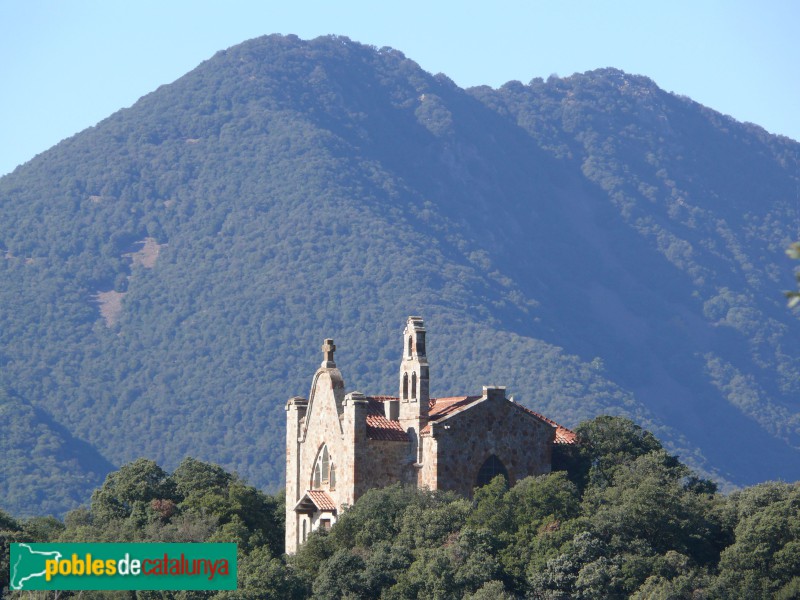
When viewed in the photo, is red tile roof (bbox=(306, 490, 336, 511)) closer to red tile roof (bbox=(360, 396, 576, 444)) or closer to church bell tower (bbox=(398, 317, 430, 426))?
red tile roof (bbox=(360, 396, 576, 444))

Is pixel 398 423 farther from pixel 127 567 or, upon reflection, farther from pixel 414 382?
pixel 127 567

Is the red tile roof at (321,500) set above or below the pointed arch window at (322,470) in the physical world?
below

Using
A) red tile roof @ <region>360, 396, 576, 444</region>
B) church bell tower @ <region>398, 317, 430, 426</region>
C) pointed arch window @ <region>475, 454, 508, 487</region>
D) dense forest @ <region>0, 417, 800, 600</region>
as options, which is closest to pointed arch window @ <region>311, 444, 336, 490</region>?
red tile roof @ <region>360, 396, 576, 444</region>

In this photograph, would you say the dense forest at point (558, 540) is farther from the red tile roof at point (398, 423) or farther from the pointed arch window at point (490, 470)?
the pointed arch window at point (490, 470)

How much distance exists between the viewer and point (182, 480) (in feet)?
264

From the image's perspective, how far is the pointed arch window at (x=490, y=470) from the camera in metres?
72.4

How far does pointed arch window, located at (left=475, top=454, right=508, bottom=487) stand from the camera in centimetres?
7244

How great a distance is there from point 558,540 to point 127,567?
1728 cm

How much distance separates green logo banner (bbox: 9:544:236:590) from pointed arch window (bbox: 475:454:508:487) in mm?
15670

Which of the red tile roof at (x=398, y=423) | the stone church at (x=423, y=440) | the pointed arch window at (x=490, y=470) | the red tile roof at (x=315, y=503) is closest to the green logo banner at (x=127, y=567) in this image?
the stone church at (x=423, y=440)

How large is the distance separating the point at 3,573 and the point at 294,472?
44.4 feet

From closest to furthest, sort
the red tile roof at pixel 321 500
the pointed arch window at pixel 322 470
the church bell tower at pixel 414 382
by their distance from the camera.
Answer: the church bell tower at pixel 414 382 → the red tile roof at pixel 321 500 → the pointed arch window at pixel 322 470

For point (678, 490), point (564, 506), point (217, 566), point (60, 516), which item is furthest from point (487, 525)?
point (60, 516)

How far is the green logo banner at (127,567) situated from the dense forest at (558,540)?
6.70m
